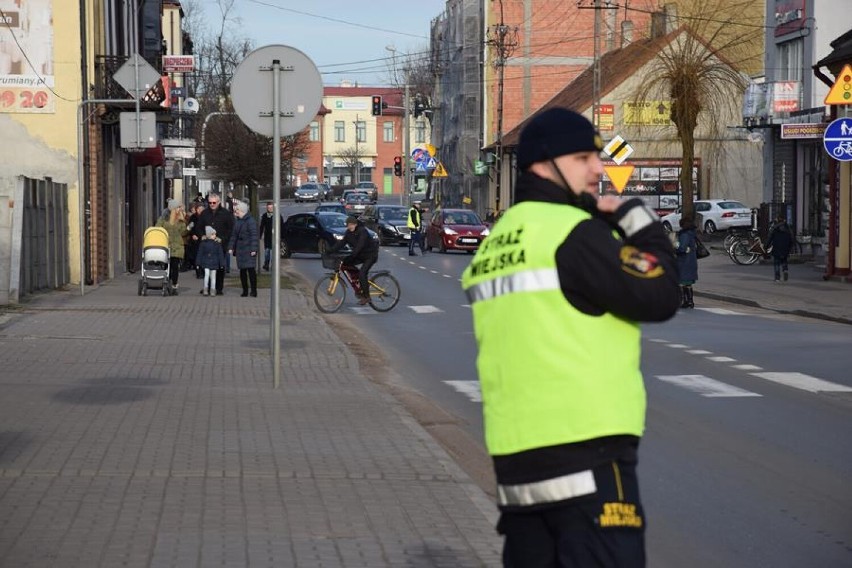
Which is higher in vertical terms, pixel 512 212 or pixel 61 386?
pixel 512 212

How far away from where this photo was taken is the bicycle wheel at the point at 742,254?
4125 centimetres

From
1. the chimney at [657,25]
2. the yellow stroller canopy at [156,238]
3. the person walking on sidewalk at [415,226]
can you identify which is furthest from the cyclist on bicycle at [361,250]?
the chimney at [657,25]

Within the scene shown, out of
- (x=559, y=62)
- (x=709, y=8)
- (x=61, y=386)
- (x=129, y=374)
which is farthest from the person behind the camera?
(x=559, y=62)

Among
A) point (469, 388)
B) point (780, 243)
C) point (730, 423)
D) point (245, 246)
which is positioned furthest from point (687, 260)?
point (730, 423)

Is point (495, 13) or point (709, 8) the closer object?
point (709, 8)

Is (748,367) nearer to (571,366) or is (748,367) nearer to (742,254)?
(571,366)

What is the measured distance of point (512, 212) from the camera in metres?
4.12

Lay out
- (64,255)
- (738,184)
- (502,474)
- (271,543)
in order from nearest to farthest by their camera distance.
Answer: (502,474) < (271,543) < (64,255) < (738,184)

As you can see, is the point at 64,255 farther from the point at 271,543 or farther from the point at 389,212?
the point at 389,212

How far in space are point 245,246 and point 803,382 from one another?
559 inches

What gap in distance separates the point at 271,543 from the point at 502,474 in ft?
9.49

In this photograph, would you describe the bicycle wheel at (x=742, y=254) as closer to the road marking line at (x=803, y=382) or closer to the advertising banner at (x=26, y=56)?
the advertising banner at (x=26, y=56)

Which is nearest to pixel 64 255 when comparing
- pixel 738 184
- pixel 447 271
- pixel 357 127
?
pixel 447 271

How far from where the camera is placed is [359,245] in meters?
24.0
